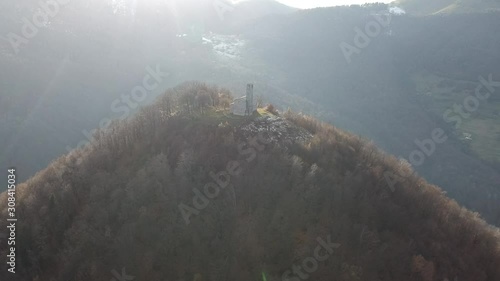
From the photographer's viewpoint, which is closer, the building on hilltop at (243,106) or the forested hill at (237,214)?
the forested hill at (237,214)

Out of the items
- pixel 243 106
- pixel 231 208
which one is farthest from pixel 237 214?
pixel 243 106

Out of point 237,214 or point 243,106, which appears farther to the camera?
point 243,106

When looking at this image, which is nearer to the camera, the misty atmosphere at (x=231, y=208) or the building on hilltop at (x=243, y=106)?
the misty atmosphere at (x=231, y=208)

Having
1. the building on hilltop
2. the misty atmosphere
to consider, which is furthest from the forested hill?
the building on hilltop

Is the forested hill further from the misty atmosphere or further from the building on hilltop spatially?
the building on hilltop

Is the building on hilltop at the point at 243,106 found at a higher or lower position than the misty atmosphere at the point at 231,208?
higher

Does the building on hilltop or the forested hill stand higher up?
the building on hilltop

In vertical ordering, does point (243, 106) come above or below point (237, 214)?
above

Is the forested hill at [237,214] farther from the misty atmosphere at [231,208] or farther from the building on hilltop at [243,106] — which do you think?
the building on hilltop at [243,106]

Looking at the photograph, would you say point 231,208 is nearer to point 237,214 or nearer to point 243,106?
point 237,214

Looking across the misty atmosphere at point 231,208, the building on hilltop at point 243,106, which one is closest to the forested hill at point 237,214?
the misty atmosphere at point 231,208
